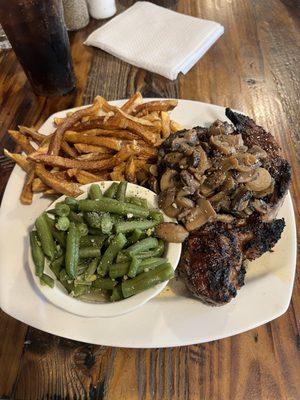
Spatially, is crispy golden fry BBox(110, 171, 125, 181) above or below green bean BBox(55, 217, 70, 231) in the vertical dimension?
below

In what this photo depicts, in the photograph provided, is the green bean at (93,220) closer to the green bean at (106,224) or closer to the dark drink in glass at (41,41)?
the green bean at (106,224)

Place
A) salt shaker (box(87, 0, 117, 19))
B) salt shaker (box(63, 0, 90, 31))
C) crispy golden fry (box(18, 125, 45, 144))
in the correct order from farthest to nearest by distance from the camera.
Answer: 1. salt shaker (box(87, 0, 117, 19))
2. salt shaker (box(63, 0, 90, 31))
3. crispy golden fry (box(18, 125, 45, 144))

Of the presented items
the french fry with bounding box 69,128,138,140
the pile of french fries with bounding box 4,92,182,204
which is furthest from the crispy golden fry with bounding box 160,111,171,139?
the french fry with bounding box 69,128,138,140

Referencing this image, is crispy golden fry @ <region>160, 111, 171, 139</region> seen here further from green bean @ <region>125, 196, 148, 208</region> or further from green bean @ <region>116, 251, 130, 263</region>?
green bean @ <region>116, 251, 130, 263</region>

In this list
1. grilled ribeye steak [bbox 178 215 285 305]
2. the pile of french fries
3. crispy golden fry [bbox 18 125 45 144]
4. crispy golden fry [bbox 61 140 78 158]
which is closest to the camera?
grilled ribeye steak [bbox 178 215 285 305]

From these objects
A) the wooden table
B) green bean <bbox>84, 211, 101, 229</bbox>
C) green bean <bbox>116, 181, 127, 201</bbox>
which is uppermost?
green bean <bbox>84, 211, 101, 229</bbox>

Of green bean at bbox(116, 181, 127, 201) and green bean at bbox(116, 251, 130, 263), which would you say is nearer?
green bean at bbox(116, 251, 130, 263)

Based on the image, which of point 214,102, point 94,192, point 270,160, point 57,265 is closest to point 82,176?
point 94,192

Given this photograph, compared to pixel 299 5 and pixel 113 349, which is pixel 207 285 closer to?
pixel 113 349
